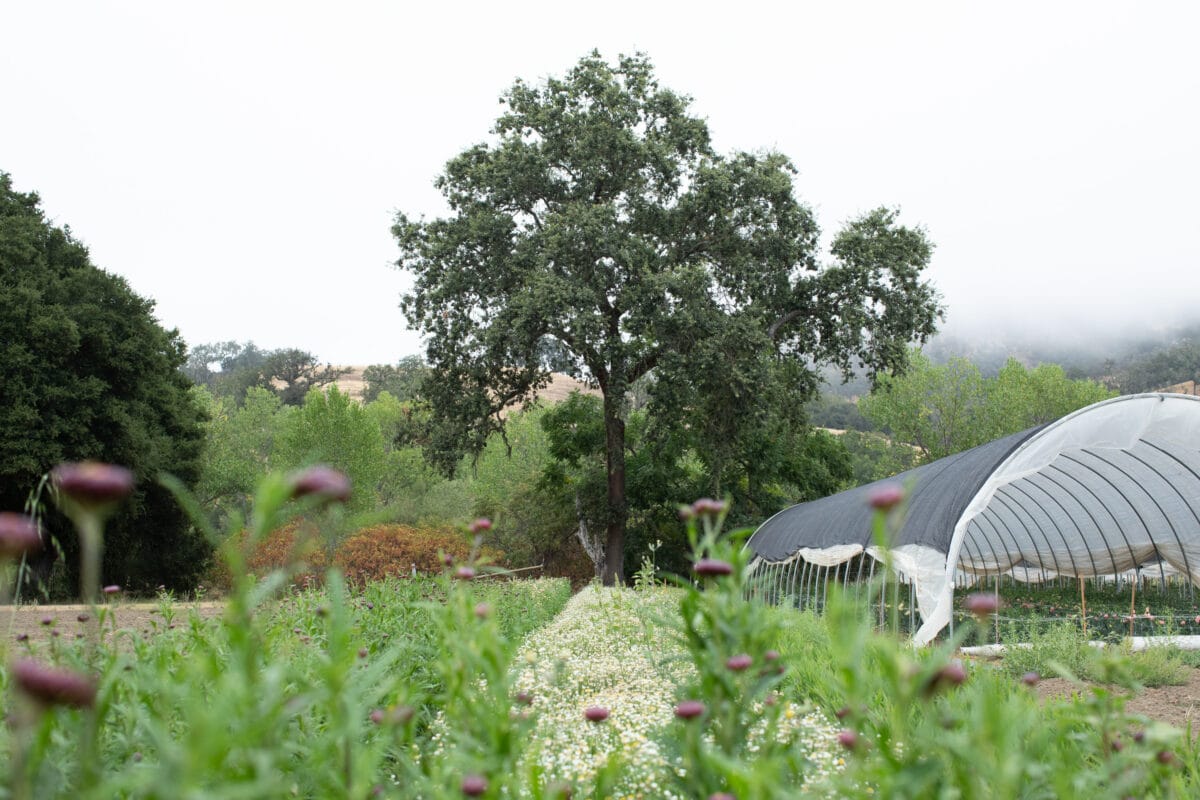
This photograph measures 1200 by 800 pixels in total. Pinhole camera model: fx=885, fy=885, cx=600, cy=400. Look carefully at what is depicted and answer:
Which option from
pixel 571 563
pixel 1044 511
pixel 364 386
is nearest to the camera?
pixel 1044 511

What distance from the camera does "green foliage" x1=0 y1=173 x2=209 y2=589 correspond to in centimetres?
1898

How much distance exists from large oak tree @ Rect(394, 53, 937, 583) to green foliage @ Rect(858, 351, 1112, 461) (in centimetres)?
2189

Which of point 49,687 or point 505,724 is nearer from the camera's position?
point 49,687

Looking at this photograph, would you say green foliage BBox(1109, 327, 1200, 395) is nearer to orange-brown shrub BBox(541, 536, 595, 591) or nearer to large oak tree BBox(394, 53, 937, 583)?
orange-brown shrub BBox(541, 536, 595, 591)

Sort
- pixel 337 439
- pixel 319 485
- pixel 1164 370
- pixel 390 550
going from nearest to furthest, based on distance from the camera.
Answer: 1. pixel 319 485
2. pixel 390 550
3. pixel 337 439
4. pixel 1164 370

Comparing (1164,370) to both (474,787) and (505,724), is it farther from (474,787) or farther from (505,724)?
(474,787)

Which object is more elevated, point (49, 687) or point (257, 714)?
point (49, 687)

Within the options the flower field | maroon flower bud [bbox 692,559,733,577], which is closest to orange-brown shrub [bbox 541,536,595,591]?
the flower field

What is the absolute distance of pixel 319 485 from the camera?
1356 mm

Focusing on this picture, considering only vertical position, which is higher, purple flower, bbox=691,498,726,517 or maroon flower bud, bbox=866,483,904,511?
maroon flower bud, bbox=866,483,904,511

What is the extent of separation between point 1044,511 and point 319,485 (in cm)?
1927

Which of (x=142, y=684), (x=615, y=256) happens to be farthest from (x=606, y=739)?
(x=615, y=256)

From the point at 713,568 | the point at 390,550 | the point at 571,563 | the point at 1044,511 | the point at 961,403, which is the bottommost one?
the point at 571,563

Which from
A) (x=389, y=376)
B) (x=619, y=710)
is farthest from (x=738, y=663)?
(x=389, y=376)
